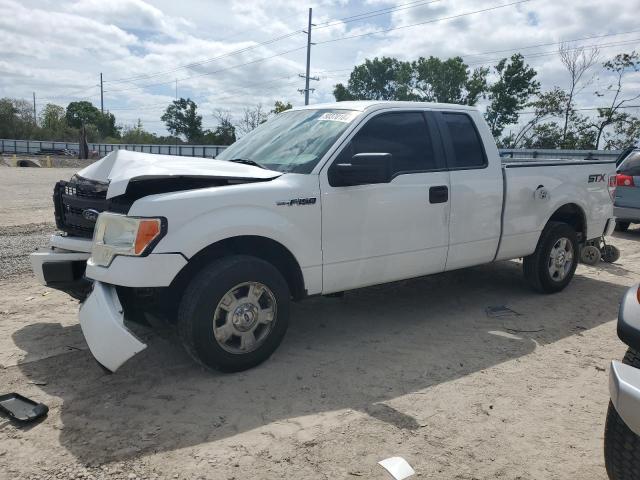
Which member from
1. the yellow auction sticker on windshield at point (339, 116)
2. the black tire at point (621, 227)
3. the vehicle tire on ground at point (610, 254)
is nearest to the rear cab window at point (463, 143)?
the yellow auction sticker on windshield at point (339, 116)

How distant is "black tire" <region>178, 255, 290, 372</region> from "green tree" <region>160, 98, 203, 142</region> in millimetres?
78286

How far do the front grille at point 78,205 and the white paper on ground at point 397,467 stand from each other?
100 inches

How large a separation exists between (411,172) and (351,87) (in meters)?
67.1

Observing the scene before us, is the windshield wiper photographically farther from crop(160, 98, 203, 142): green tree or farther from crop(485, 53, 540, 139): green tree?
crop(160, 98, 203, 142): green tree

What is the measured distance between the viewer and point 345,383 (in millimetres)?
3623

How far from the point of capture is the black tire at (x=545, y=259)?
563cm

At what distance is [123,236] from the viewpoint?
3.31m

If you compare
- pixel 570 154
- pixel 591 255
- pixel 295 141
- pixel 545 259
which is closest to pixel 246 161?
pixel 295 141

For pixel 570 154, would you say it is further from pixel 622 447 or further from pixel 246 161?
pixel 622 447

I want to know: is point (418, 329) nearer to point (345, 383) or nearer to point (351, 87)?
point (345, 383)

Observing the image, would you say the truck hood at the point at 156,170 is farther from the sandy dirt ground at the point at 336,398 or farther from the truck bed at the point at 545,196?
the truck bed at the point at 545,196

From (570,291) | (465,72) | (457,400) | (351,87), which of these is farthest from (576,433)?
(351,87)

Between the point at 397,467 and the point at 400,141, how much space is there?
273 centimetres

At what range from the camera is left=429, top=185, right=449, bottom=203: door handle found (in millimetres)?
4492
